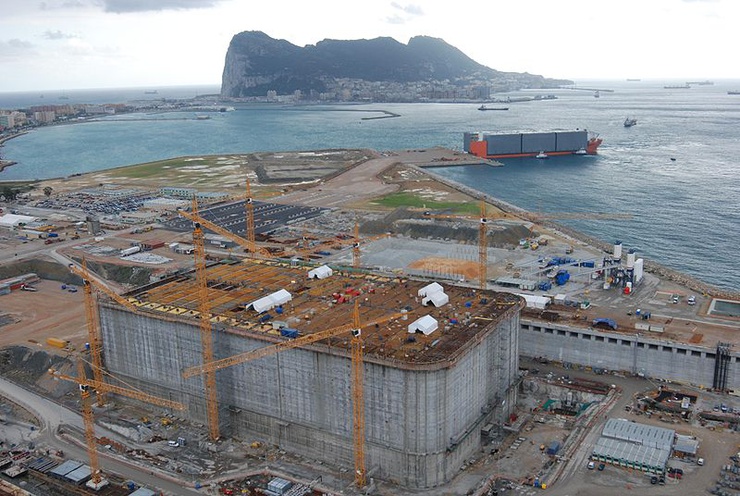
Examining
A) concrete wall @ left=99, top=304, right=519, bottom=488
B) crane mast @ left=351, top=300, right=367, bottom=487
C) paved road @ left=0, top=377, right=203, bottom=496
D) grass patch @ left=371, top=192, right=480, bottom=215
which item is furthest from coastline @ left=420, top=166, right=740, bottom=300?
paved road @ left=0, top=377, right=203, bottom=496

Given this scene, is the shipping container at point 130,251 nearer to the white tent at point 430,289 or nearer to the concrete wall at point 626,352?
the white tent at point 430,289

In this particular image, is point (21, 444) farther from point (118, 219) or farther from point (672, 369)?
point (118, 219)

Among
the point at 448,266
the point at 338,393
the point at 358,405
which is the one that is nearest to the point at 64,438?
the point at 338,393

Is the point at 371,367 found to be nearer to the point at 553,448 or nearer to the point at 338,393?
the point at 338,393

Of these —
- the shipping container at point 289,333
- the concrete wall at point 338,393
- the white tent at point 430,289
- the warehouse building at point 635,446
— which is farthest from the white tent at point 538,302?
the shipping container at point 289,333

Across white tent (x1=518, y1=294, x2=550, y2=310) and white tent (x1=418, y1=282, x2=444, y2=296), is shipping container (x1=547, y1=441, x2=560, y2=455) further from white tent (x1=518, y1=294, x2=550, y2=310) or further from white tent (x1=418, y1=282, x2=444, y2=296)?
white tent (x1=518, y1=294, x2=550, y2=310)

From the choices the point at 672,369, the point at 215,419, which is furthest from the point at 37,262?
the point at 672,369
